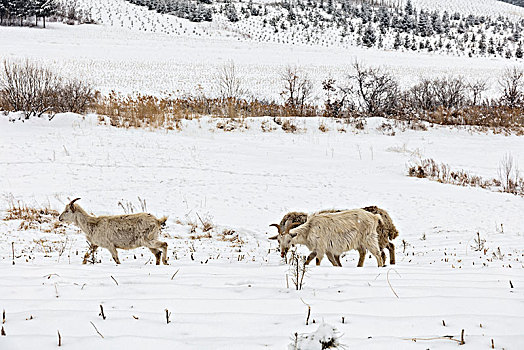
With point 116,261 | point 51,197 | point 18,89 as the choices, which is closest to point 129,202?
point 51,197

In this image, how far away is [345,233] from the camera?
6.15 m

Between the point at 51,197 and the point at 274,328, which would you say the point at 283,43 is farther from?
the point at 274,328

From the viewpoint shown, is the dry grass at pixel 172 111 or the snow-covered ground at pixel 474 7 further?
the snow-covered ground at pixel 474 7

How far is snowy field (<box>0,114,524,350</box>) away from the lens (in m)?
3.10

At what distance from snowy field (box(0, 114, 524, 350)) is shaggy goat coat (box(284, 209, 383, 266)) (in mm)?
530

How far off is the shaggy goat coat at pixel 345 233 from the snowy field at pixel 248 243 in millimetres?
530

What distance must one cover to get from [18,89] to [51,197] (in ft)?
36.9

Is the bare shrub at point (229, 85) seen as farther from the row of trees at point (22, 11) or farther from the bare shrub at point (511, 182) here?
the row of trees at point (22, 11)

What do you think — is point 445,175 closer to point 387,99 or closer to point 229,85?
point 387,99

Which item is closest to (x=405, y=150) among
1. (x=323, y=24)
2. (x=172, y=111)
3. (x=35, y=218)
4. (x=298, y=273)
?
(x=172, y=111)

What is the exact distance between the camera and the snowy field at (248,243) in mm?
3100

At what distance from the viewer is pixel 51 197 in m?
12.0

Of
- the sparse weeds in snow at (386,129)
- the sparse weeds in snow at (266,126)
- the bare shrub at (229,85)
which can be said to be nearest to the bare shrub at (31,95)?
the bare shrub at (229,85)

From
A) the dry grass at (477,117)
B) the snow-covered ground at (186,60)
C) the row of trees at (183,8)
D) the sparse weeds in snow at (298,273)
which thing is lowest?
the sparse weeds in snow at (298,273)
